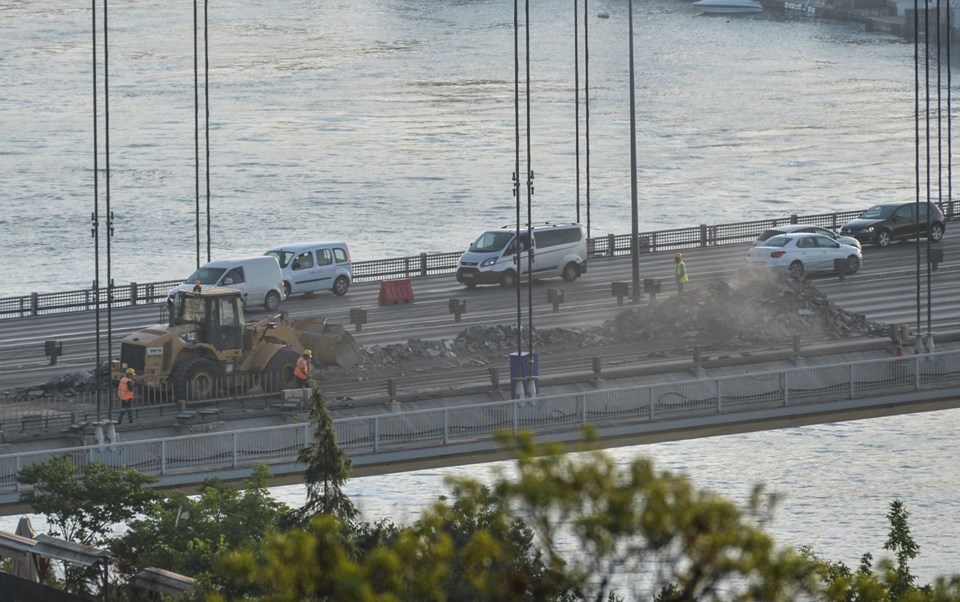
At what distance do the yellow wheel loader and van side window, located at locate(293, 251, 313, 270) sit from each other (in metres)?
14.7

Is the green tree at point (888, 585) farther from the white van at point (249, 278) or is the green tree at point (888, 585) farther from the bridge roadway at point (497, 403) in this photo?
the white van at point (249, 278)

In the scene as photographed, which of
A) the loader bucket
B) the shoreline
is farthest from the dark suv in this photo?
the shoreline

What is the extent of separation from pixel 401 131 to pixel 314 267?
6148 cm

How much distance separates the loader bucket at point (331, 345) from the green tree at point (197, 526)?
14621 mm

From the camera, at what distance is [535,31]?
532 feet

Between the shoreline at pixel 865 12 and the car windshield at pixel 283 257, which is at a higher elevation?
the shoreline at pixel 865 12

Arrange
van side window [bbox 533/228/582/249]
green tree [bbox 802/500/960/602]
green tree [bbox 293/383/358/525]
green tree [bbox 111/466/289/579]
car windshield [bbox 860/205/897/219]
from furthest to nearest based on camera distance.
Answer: car windshield [bbox 860/205/897/219], van side window [bbox 533/228/582/249], green tree [bbox 111/466/289/579], green tree [bbox 293/383/358/525], green tree [bbox 802/500/960/602]

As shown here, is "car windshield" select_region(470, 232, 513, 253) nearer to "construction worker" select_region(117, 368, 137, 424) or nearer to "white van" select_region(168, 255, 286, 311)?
"white van" select_region(168, 255, 286, 311)

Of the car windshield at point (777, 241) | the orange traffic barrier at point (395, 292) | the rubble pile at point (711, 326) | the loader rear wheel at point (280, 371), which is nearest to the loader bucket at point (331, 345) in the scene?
the rubble pile at point (711, 326)

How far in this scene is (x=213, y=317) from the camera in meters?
36.8

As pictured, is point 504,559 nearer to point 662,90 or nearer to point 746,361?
point 746,361

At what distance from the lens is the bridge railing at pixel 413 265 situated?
52.2 metres

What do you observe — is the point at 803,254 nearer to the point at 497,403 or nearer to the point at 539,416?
the point at 539,416

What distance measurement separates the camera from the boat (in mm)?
179125
